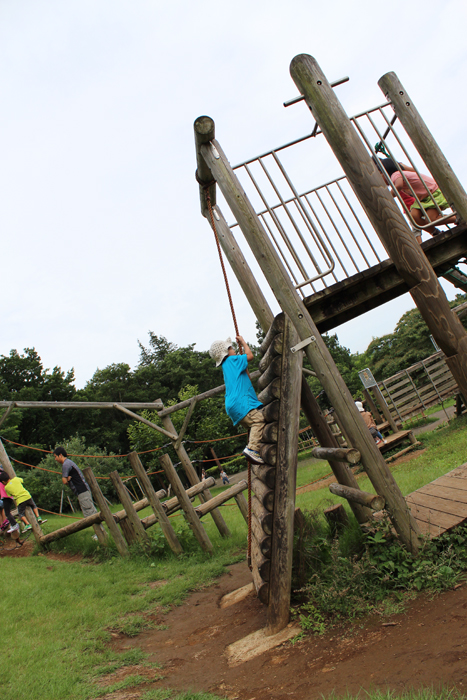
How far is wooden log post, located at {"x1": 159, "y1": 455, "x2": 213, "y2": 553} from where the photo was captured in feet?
23.4

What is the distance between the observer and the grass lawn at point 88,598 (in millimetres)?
3613

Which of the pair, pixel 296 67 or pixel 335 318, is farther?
pixel 335 318

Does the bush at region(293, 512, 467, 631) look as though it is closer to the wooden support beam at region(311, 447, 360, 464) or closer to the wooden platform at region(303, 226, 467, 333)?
the wooden support beam at region(311, 447, 360, 464)

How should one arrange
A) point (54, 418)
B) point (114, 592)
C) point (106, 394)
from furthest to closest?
point (106, 394), point (54, 418), point (114, 592)

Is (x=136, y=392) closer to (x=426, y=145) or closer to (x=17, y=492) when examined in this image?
(x=17, y=492)

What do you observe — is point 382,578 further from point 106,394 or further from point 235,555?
point 106,394

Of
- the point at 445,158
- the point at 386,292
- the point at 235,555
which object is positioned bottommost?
the point at 235,555

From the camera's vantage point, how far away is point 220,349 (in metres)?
4.52

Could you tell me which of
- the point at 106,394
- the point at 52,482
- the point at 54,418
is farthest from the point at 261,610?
the point at 106,394

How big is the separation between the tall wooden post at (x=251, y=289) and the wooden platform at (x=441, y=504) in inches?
20.5

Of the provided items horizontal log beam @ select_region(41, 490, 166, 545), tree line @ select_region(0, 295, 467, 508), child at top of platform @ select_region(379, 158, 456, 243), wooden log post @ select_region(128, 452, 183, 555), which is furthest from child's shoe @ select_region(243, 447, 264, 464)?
tree line @ select_region(0, 295, 467, 508)

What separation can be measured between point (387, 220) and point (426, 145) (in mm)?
956

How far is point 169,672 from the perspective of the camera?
11.6 feet

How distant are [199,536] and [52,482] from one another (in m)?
15.7
